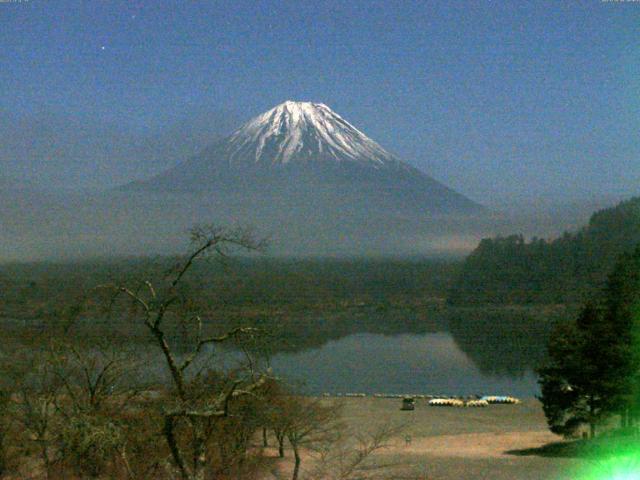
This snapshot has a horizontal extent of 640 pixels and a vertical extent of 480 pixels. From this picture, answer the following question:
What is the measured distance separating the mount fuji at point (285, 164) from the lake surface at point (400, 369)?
386ft

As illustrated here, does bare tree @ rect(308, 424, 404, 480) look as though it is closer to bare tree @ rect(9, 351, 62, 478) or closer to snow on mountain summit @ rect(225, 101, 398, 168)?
bare tree @ rect(9, 351, 62, 478)

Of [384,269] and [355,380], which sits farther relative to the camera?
[384,269]

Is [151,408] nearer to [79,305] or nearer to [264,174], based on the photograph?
[79,305]

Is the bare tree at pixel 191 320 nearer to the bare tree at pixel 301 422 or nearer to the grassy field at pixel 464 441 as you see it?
the grassy field at pixel 464 441

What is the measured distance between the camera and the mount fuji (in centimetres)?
17938

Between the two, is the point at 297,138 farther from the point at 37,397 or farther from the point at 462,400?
the point at 37,397

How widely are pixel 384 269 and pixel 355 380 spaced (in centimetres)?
10475

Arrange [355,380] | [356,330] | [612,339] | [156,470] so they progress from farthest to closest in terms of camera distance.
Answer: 1. [356,330]
2. [355,380]
3. [612,339]
4. [156,470]

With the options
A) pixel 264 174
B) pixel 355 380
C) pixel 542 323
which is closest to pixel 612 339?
pixel 355 380

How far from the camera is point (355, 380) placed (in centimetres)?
4238

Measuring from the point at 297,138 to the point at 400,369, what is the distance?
13531 cm

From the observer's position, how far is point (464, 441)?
756 inches

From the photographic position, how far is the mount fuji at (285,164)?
17938 centimetres

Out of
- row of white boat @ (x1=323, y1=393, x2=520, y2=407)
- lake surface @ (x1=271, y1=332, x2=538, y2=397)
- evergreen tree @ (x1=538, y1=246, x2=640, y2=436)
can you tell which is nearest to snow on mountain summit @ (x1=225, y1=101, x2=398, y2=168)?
lake surface @ (x1=271, y1=332, x2=538, y2=397)
